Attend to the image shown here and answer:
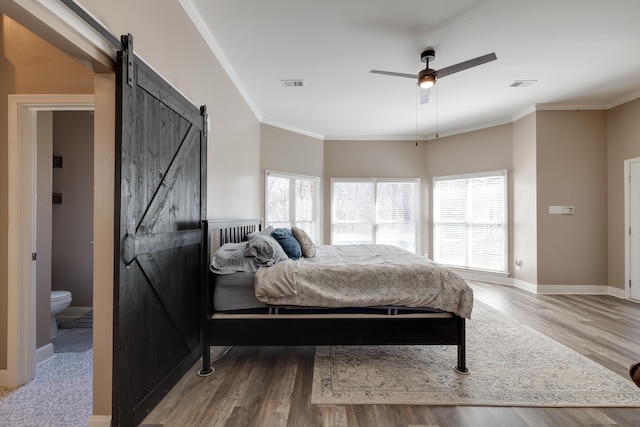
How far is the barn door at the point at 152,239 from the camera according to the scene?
1.45 metres

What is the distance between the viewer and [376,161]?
5.93 metres

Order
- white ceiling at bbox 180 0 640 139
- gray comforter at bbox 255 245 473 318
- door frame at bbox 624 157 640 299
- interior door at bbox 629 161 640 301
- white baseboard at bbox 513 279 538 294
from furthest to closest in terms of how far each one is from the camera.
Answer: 1. white baseboard at bbox 513 279 538 294
2. door frame at bbox 624 157 640 299
3. interior door at bbox 629 161 640 301
4. white ceiling at bbox 180 0 640 139
5. gray comforter at bbox 255 245 473 318

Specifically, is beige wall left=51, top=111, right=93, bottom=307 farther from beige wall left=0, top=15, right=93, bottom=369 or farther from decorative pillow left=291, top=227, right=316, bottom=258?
decorative pillow left=291, top=227, right=316, bottom=258

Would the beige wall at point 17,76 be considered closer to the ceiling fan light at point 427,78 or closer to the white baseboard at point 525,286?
the ceiling fan light at point 427,78

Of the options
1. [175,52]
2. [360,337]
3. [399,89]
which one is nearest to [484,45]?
[399,89]

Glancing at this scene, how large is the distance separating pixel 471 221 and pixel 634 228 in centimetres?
210

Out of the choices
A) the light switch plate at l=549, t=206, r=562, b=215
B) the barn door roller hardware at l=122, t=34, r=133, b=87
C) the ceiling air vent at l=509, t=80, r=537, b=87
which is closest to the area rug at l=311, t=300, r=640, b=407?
the barn door roller hardware at l=122, t=34, r=133, b=87

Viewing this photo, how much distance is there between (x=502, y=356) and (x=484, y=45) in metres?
3.00

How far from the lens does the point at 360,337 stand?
2.15 m

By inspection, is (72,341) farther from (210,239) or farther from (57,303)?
(210,239)

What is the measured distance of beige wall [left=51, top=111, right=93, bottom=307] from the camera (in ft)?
11.4

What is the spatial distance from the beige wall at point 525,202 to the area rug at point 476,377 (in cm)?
224

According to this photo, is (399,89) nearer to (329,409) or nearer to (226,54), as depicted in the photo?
(226,54)

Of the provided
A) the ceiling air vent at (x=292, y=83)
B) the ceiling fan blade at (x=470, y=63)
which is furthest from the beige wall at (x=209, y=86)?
the ceiling fan blade at (x=470, y=63)
